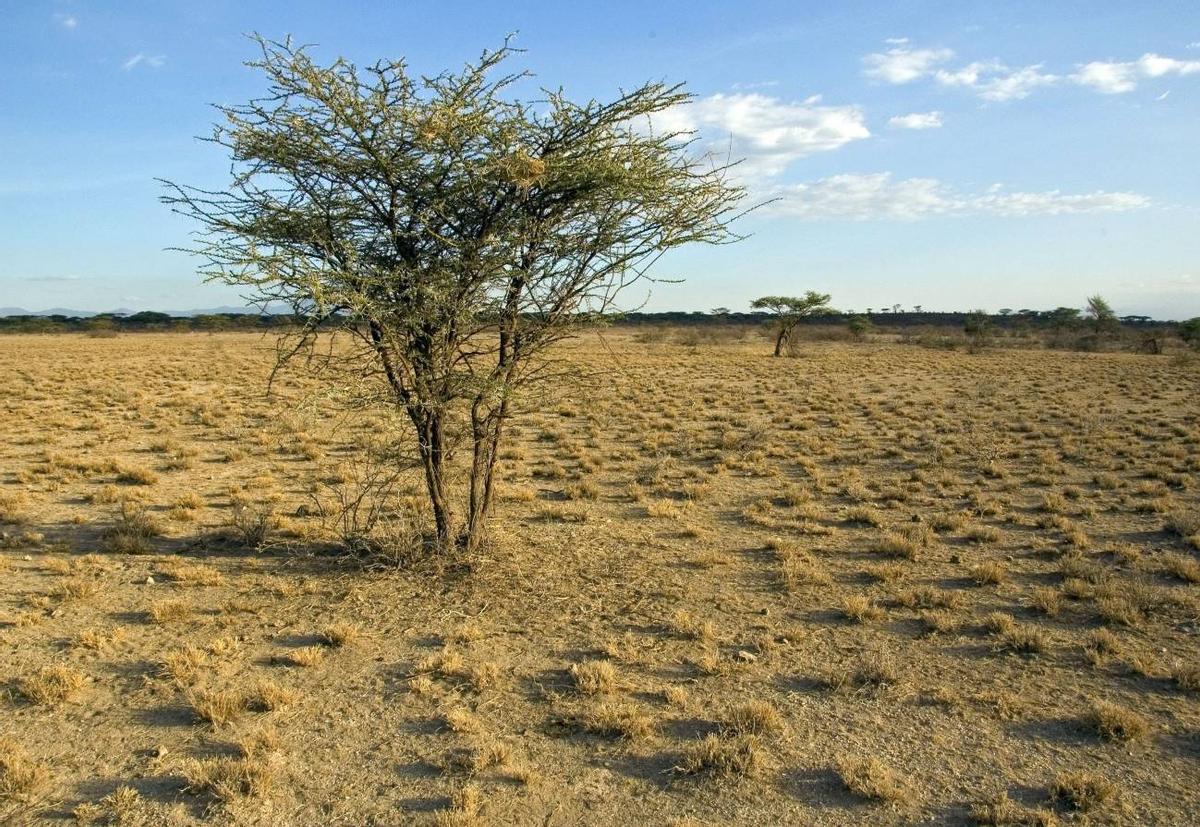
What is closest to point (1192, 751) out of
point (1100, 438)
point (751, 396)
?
point (1100, 438)

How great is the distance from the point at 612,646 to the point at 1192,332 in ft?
173

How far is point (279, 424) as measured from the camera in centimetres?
1565

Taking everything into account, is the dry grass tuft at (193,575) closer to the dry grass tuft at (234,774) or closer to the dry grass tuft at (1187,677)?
the dry grass tuft at (234,774)

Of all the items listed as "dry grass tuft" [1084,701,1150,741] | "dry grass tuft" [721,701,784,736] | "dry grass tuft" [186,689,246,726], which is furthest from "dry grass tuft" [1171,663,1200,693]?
"dry grass tuft" [186,689,246,726]

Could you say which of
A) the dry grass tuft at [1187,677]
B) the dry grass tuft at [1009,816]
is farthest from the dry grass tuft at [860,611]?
the dry grass tuft at [1009,816]

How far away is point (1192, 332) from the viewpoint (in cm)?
4488

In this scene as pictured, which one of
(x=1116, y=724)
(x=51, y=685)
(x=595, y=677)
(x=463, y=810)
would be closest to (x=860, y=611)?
(x=1116, y=724)

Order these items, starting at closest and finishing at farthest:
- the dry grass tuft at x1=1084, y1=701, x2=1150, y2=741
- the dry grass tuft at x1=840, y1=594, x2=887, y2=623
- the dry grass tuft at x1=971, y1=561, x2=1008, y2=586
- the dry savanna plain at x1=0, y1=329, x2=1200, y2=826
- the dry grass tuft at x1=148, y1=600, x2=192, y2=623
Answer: the dry savanna plain at x1=0, y1=329, x2=1200, y2=826 → the dry grass tuft at x1=1084, y1=701, x2=1150, y2=741 → the dry grass tuft at x1=148, y1=600, x2=192, y2=623 → the dry grass tuft at x1=840, y1=594, x2=887, y2=623 → the dry grass tuft at x1=971, y1=561, x2=1008, y2=586

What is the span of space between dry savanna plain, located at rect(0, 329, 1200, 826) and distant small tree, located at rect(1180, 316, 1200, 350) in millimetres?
42034

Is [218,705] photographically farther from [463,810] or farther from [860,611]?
[860,611]

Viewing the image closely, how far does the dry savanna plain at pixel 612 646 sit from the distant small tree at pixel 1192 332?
1655 inches

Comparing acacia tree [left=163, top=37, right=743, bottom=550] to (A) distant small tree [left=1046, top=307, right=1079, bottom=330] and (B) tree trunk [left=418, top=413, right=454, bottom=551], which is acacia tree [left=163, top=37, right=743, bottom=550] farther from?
(A) distant small tree [left=1046, top=307, right=1079, bottom=330]

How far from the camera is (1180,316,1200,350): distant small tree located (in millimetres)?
44531

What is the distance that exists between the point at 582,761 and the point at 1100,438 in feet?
47.1
